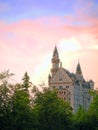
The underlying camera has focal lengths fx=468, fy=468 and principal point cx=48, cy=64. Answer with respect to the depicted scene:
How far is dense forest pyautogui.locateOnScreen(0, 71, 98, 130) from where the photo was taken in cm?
6662

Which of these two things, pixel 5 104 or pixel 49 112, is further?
pixel 49 112

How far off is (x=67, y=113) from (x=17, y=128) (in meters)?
24.7

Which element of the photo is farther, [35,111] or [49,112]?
[49,112]

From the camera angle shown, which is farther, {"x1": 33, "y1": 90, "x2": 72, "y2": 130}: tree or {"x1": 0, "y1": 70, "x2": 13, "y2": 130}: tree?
{"x1": 33, "y1": 90, "x2": 72, "y2": 130}: tree

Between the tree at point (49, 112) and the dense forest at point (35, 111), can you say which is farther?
the tree at point (49, 112)

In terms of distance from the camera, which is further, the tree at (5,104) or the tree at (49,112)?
the tree at (49,112)

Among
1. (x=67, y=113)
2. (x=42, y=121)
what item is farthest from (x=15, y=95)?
(x=67, y=113)

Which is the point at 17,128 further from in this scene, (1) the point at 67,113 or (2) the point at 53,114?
(1) the point at 67,113

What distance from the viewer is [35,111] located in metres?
74.9

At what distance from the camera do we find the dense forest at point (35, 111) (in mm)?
66625

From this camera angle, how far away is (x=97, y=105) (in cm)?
9862

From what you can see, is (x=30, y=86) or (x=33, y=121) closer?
(x=33, y=121)

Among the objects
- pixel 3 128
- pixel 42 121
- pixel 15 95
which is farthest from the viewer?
pixel 42 121

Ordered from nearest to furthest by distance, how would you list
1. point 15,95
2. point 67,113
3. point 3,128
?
point 3,128 → point 15,95 → point 67,113
